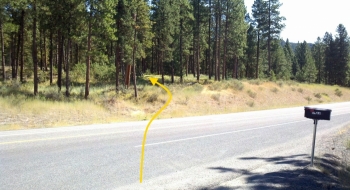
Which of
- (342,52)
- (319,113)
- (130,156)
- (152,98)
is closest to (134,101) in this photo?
(152,98)

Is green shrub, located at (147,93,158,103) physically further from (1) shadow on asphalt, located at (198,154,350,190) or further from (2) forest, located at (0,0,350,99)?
(1) shadow on asphalt, located at (198,154,350,190)

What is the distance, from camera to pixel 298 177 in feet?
18.6

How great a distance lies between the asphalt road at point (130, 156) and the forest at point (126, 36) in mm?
12326

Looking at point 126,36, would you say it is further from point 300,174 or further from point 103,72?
point 300,174

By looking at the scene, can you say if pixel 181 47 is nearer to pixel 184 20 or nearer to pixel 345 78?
pixel 184 20

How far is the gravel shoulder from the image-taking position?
17.1 ft

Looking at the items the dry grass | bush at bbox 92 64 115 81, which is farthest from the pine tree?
bush at bbox 92 64 115 81

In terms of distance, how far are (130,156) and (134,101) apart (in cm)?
1632

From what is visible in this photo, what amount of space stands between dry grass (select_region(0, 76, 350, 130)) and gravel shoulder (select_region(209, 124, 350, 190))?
10.2m

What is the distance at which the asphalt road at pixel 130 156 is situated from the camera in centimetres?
545

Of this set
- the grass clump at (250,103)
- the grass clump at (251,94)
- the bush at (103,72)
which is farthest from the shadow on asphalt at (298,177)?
the bush at (103,72)

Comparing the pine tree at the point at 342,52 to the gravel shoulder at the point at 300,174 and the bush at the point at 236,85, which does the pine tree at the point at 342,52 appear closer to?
the bush at the point at 236,85

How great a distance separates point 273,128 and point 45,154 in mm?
10104

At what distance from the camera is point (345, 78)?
218ft
